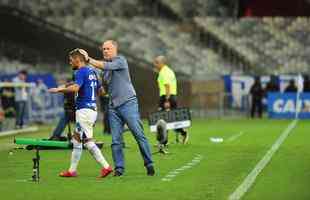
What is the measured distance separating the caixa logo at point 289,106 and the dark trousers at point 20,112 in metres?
12.3

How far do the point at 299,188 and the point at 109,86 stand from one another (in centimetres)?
367

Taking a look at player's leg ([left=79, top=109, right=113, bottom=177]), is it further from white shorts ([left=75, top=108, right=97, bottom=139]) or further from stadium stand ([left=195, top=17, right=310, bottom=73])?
stadium stand ([left=195, top=17, right=310, bottom=73])

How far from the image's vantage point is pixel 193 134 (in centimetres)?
2806

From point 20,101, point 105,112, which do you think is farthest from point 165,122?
point 20,101

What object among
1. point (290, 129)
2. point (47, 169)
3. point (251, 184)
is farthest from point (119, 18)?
point (251, 184)

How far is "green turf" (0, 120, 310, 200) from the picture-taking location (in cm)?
1314

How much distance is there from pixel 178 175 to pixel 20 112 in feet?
55.6

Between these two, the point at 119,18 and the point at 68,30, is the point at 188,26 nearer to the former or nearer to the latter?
the point at 119,18

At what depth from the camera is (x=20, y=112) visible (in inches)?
1256

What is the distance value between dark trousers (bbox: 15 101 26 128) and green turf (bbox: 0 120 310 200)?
23.1 feet

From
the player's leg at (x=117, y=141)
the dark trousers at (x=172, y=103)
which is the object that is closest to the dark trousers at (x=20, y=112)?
the dark trousers at (x=172, y=103)

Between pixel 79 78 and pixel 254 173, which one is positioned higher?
pixel 79 78

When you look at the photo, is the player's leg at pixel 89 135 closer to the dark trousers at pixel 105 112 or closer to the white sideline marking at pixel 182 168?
the white sideline marking at pixel 182 168

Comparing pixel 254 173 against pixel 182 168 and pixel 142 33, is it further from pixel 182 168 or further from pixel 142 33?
pixel 142 33
